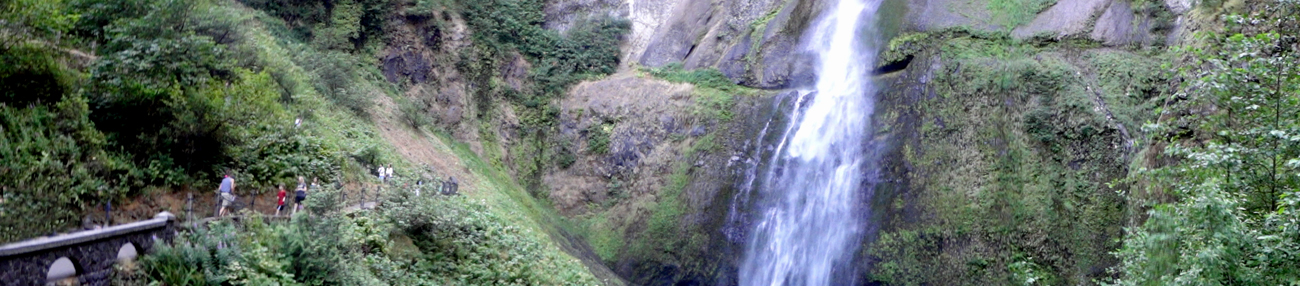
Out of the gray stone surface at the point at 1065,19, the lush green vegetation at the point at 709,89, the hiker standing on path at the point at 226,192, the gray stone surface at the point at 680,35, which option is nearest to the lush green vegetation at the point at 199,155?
the hiker standing on path at the point at 226,192

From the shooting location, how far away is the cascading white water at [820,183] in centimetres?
2378

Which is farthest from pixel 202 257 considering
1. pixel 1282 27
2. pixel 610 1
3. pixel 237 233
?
pixel 610 1

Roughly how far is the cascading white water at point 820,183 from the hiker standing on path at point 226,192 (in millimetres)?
14736

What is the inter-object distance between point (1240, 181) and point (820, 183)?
1463cm

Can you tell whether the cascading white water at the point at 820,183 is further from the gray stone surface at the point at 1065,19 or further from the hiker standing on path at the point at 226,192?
the hiker standing on path at the point at 226,192

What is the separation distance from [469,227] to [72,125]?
612 cm

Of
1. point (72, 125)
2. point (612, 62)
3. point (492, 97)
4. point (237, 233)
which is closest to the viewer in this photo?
point (237, 233)

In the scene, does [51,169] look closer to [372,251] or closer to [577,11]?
[372,251]

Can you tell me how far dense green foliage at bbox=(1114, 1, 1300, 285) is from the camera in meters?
9.84

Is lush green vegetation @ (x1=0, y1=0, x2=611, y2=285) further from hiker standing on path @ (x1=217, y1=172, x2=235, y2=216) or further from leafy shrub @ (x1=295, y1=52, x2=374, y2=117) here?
leafy shrub @ (x1=295, y1=52, x2=374, y2=117)

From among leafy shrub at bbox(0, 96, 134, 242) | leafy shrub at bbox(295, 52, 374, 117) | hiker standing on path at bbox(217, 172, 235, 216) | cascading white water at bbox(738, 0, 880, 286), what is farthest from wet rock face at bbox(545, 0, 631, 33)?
leafy shrub at bbox(0, 96, 134, 242)

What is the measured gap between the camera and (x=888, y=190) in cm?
2403

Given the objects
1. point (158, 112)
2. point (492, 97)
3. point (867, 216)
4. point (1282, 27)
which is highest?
point (1282, 27)

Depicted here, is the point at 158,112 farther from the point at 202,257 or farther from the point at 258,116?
the point at 202,257
